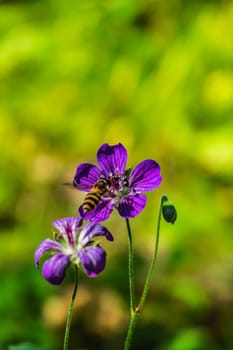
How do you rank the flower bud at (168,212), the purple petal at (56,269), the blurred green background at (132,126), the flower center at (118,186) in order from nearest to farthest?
the purple petal at (56,269), the flower bud at (168,212), the flower center at (118,186), the blurred green background at (132,126)

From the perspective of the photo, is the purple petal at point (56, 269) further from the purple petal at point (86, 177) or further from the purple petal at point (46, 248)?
the purple petal at point (86, 177)

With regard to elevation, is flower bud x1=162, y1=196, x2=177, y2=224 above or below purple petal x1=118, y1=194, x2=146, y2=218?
below

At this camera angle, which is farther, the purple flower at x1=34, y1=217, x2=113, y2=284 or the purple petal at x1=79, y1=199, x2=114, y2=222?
the purple petal at x1=79, y1=199, x2=114, y2=222

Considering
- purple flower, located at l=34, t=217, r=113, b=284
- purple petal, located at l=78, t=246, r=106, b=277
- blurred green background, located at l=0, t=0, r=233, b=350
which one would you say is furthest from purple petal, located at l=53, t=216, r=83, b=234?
blurred green background, located at l=0, t=0, r=233, b=350

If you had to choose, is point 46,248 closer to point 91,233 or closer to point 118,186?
point 91,233

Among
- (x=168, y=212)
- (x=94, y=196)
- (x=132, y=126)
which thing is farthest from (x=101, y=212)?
(x=132, y=126)

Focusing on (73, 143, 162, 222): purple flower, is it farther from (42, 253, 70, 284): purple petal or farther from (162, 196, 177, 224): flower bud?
(42, 253, 70, 284): purple petal

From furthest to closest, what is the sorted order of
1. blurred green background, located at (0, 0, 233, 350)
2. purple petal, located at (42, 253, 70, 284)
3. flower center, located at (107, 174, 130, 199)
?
blurred green background, located at (0, 0, 233, 350)
flower center, located at (107, 174, 130, 199)
purple petal, located at (42, 253, 70, 284)

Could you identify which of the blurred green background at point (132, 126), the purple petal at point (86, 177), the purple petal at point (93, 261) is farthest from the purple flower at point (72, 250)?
the blurred green background at point (132, 126)
